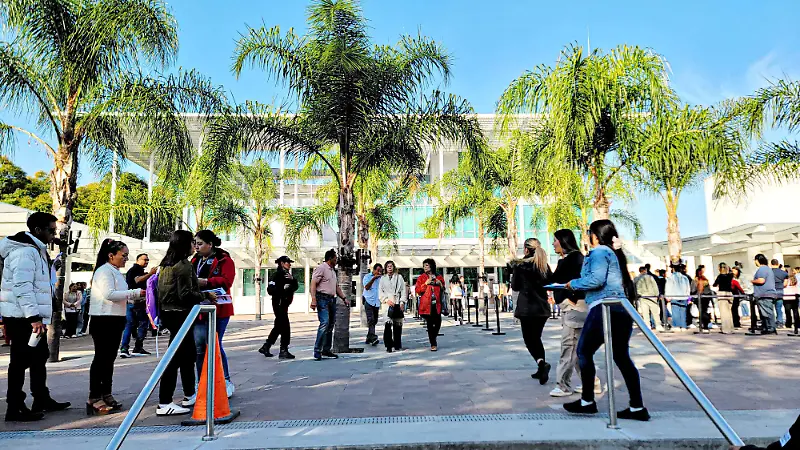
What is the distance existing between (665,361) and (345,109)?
27.3ft

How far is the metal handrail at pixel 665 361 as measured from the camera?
3084 mm

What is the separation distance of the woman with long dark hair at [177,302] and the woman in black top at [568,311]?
11.8 feet

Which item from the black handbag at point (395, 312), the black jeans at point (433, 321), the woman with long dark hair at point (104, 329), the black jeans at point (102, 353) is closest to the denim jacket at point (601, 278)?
the woman with long dark hair at point (104, 329)

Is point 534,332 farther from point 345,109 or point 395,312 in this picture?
point 345,109

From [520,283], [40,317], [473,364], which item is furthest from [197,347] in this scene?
[473,364]

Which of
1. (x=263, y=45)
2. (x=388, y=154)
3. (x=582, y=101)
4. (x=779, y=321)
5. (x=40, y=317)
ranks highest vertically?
(x=263, y=45)

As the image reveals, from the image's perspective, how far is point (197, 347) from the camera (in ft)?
18.0

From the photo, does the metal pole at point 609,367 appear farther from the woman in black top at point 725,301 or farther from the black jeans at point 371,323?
the woman in black top at point 725,301

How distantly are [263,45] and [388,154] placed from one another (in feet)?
10.5

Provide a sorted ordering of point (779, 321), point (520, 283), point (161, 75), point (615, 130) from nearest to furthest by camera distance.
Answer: point (520, 283) < point (161, 75) < point (615, 130) < point (779, 321)

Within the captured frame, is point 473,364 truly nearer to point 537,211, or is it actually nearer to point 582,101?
point 582,101

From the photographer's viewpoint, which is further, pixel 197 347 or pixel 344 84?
pixel 344 84

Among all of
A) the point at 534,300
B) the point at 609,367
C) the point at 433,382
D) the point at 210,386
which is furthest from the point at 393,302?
the point at 609,367

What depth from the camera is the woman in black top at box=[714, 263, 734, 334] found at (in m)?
13.3
